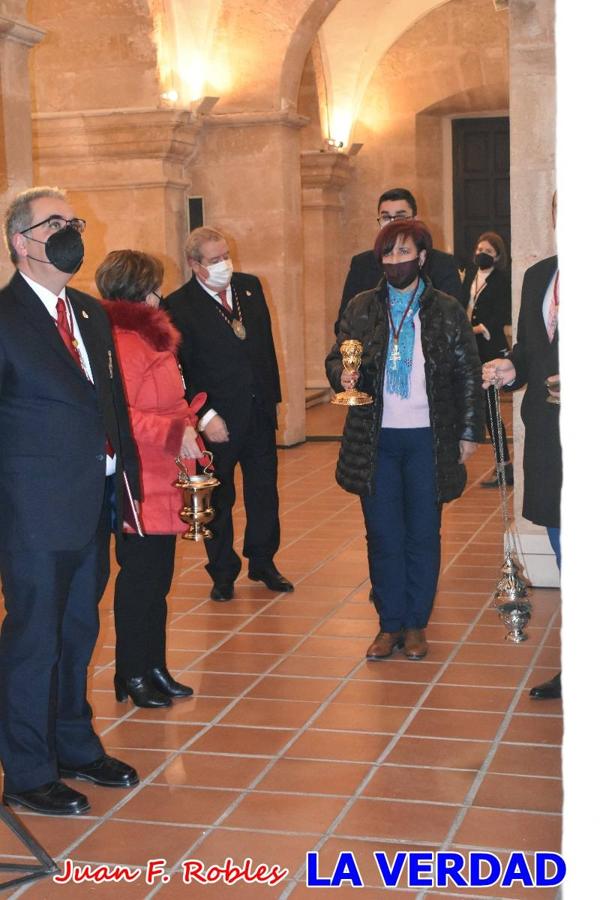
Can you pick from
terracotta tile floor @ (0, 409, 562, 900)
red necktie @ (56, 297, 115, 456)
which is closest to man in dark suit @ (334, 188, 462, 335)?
terracotta tile floor @ (0, 409, 562, 900)

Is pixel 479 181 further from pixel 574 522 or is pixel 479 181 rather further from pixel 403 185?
pixel 574 522

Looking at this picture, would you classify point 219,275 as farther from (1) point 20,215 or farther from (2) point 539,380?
(1) point 20,215

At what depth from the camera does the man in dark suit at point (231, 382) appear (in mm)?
5984

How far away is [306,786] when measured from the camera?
387cm

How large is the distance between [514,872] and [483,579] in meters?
3.31

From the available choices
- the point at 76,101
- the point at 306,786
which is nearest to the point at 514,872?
the point at 306,786

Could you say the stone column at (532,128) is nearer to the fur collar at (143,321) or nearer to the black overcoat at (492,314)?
the fur collar at (143,321)

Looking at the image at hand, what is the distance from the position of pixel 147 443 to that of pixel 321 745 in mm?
1145

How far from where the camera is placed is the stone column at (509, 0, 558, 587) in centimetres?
593

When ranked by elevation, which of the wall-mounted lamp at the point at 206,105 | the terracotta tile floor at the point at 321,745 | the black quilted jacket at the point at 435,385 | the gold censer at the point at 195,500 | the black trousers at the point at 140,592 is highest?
the wall-mounted lamp at the point at 206,105

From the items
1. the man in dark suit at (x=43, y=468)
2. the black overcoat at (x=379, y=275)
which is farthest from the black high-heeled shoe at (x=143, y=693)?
the black overcoat at (x=379, y=275)

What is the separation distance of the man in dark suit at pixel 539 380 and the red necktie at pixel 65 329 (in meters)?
1.48

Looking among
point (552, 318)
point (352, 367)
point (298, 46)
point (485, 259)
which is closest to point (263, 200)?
point (298, 46)

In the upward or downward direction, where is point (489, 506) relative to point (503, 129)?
downward
